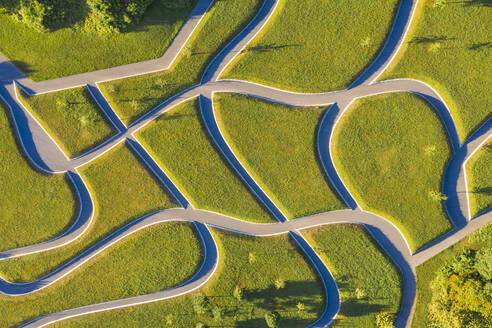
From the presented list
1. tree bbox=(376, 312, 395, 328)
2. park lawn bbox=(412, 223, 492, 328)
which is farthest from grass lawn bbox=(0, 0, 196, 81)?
park lawn bbox=(412, 223, 492, 328)

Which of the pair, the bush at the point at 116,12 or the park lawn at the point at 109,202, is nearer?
the bush at the point at 116,12

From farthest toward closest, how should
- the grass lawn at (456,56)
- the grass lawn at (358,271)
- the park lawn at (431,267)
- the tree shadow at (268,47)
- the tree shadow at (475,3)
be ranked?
the grass lawn at (358,271) → the park lawn at (431,267) → the tree shadow at (268,47) → the grass lawn at (456,56) → the tree shadow at (475,3)

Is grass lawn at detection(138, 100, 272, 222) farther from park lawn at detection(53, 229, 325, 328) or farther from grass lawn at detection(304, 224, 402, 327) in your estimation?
grass lawn at detection(304, 224, 402, 327)

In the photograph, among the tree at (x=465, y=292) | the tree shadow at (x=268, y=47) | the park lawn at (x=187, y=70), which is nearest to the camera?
the tree at (x=465, y=292)

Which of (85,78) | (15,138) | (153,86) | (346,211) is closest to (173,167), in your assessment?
(153,86)

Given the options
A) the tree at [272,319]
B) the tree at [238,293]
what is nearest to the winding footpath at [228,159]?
the tree at [238,293]

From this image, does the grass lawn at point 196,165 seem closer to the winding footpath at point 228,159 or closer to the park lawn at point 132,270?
the winding footpath at point 228,159
